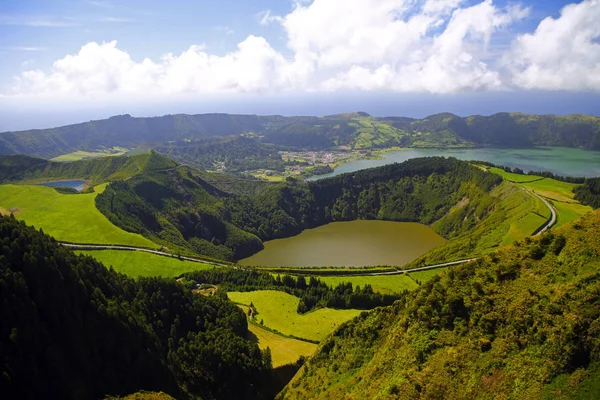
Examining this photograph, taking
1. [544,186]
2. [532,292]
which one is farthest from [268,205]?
[532,292]

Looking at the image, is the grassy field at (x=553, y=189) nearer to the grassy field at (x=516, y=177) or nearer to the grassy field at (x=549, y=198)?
the grassy field at (x=549, y=198)

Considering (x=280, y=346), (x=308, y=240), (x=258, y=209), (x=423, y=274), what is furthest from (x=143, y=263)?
(x=258, y=209)

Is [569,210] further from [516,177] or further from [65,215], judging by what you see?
[65,215]

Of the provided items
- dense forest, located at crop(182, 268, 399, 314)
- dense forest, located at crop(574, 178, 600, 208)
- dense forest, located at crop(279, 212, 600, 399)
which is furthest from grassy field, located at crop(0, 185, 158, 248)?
dense forest, located at crop(574, 178, 600, 208)

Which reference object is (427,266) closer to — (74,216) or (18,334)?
(18,334)

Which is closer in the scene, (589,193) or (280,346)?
(280,346)

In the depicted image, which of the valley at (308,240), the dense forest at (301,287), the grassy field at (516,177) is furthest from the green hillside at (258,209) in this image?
the dense forest at (301,287)
